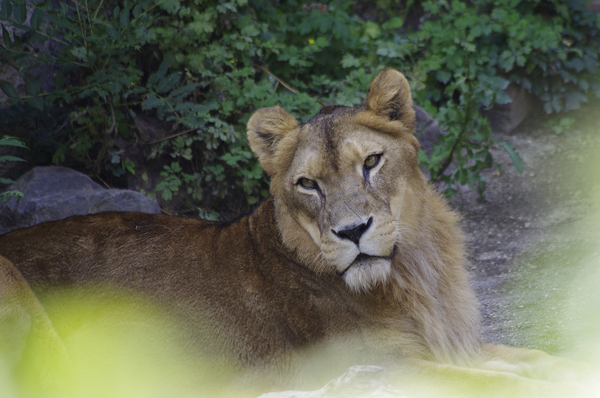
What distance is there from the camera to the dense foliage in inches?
185

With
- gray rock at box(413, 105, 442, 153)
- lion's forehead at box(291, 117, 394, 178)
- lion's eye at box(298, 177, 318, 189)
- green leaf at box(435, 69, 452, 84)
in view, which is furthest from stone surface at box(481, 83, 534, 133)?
lion's eye at box(298, 177, 318, 189)

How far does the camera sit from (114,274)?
338 centimetres

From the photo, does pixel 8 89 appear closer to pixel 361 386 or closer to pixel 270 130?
pixel 270 130

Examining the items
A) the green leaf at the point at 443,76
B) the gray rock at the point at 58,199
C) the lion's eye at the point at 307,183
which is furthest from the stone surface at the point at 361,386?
the green leaf at the point at 443,76

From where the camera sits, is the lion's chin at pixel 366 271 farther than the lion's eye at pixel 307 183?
No

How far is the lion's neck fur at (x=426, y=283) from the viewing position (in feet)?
10.7

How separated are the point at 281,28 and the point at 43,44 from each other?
8.37ft

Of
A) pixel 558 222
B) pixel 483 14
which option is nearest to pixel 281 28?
pixel 483 14

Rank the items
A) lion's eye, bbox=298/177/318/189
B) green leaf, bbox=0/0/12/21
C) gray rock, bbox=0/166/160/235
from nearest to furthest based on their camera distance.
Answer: lion's eye, bbox=298/177/318/189 → green leaf, bbox=0/0/12/21 → gray rock, bbox=0/166/160/235

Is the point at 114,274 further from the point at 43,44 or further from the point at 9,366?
the point at 43,44

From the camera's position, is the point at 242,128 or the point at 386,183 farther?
the point at 242,128

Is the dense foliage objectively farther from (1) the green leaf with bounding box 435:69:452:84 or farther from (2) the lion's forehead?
(2) the lion's forehead

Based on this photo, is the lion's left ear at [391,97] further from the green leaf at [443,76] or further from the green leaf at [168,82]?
the green leaf at [443,76]

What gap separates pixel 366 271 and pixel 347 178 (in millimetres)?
481
